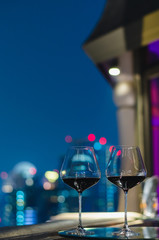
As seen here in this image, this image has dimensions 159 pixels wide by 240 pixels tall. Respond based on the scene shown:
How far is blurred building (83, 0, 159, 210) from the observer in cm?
332

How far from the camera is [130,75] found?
3.73 m

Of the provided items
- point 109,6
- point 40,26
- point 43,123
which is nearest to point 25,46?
point 40,26

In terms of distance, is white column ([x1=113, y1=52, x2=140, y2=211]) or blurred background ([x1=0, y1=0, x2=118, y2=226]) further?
blurred background ([x1=0, y1=0, x2=118, y2=226])

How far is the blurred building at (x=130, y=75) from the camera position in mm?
3318

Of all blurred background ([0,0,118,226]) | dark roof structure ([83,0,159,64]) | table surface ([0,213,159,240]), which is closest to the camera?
table surface ([0,213,159,240])

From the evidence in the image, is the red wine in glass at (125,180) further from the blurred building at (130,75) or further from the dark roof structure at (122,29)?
the blurred building at (130,75)

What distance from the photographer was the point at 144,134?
3.63 m

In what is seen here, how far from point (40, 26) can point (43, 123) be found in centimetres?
272

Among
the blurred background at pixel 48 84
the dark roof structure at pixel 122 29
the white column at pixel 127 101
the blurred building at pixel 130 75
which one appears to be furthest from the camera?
the blurred background at pixel 48 84

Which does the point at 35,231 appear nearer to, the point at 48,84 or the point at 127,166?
the point at 127,166

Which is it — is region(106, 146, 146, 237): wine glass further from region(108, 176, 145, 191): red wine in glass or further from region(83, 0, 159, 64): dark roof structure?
region(83, 0, 159, 64): dark roof structure

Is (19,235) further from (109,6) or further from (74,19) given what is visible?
(74,19)

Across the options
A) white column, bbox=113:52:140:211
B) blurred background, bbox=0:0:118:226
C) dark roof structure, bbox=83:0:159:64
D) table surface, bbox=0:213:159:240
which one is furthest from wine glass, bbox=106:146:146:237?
blurred background, bbox=0:0:118:226

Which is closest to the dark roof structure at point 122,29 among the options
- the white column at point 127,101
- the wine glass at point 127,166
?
the white column at point 127,101
